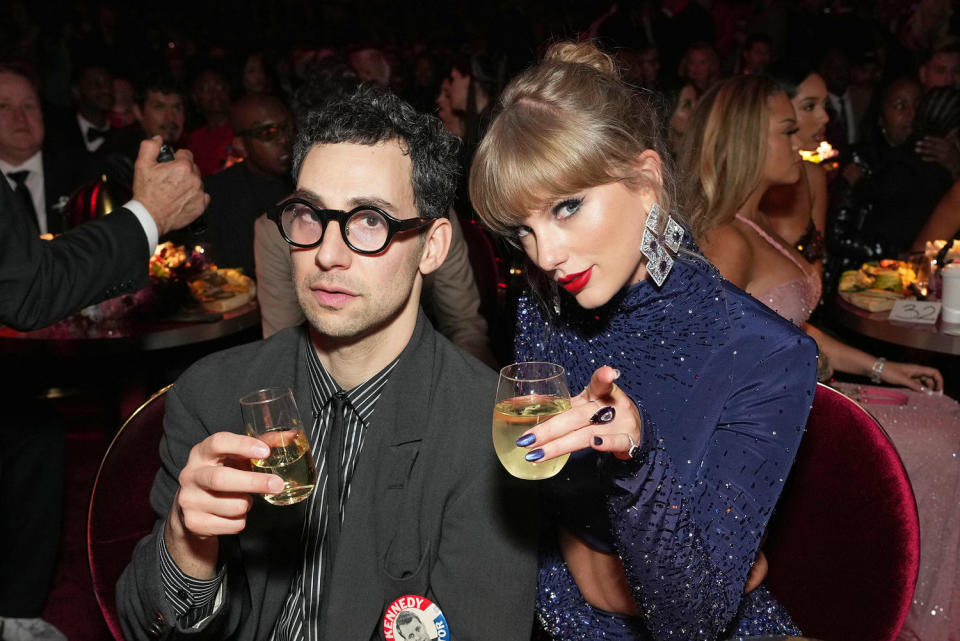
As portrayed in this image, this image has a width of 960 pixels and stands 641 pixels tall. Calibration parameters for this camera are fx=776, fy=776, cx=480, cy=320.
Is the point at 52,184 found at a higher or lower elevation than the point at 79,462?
higher

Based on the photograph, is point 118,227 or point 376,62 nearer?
point 118,227

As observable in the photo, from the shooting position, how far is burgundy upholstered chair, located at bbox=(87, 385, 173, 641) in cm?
151

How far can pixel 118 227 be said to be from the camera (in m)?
2.13

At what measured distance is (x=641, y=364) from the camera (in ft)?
5.63

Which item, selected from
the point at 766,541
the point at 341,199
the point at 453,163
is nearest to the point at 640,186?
the point at 453,163

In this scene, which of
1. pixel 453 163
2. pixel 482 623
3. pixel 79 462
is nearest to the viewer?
pixel 482 623

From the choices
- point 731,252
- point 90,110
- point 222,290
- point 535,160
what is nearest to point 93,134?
point 90,110

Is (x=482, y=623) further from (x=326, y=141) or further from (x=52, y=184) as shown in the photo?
(x=52, y=184)

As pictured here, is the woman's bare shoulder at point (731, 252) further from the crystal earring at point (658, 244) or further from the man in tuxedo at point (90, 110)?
the man in tuxedo at point (90, 110)

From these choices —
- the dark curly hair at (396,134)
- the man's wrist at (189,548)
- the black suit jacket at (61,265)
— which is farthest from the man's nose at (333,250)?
the black suit jacket at (61,265)

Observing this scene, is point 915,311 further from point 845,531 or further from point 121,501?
point 121,501

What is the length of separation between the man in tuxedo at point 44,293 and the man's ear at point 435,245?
923 mm

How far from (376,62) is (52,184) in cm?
208

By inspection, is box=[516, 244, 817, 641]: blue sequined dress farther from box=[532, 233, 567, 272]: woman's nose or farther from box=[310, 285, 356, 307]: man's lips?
box=[310, 285, 356, 307]: man's lips
